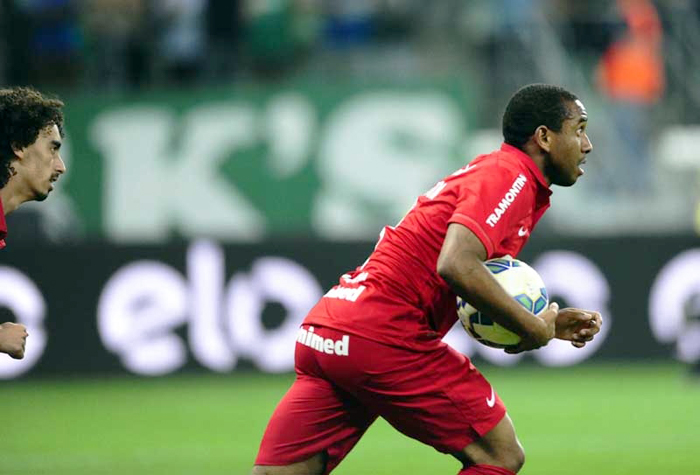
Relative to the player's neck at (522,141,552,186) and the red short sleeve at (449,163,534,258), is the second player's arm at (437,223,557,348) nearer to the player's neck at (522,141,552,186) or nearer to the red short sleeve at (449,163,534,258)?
the red short sleeve at (449,163,534,258)

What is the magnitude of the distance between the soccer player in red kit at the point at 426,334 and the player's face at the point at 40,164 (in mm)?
1268

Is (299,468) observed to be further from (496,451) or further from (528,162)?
(528,162)

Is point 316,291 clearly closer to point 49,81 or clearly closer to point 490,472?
point 49,81

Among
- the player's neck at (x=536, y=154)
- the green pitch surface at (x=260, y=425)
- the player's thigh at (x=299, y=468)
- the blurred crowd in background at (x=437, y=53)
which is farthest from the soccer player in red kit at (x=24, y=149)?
the blurred crowd in background at (x=437, y=53)

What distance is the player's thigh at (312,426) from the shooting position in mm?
5551

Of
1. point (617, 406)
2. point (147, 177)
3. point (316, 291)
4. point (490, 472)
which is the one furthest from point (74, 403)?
point (490, 472)

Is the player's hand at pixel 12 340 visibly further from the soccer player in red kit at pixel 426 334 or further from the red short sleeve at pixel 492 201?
the red short sleeve at pixel 492 201

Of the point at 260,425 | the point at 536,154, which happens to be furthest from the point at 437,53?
the point at 536,154

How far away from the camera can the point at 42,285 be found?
41.6 ft

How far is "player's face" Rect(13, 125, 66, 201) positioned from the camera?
544 centimetres

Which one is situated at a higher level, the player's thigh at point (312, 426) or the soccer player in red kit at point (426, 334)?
the soccer player in red kit at point (426, 334)

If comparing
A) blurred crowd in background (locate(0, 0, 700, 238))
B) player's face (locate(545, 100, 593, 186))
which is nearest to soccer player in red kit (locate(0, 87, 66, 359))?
player's face (locate(545, 100, 593, 186))

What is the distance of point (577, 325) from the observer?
5625mm

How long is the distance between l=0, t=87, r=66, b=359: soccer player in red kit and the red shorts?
3.84ft
